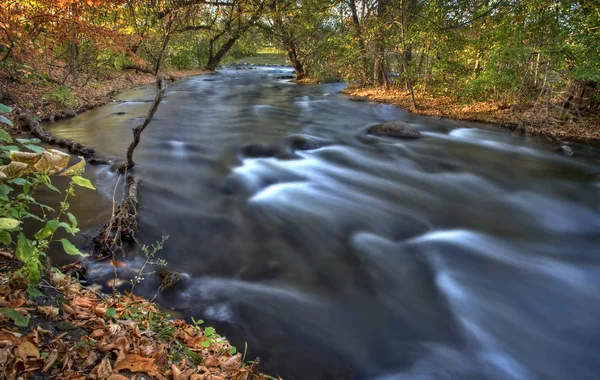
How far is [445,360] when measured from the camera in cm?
341

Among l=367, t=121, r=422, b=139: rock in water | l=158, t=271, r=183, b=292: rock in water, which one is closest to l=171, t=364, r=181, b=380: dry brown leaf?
l=158, t=271, r=183, b=292: rock in water

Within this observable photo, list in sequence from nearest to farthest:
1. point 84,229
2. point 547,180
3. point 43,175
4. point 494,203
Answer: point 43,175 → point 84,229 → point 494,203 → point 547,180

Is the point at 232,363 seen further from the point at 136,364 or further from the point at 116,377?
the point at 116,377

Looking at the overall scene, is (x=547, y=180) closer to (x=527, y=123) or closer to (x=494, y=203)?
(x=494, y=203)

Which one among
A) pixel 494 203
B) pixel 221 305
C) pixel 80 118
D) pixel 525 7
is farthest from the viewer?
pixel 80 118

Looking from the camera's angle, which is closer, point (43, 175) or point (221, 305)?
point (43, 175)

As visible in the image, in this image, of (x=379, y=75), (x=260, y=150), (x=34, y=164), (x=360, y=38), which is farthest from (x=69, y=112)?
(x=379, y=75)

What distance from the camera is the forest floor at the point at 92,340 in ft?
6.19

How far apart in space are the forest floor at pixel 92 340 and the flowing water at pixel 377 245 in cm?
58

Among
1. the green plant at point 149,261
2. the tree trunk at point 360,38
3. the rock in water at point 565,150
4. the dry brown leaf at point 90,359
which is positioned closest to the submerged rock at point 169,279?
the green plant at point 149,261

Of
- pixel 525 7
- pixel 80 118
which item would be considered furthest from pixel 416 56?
pixel 80 118

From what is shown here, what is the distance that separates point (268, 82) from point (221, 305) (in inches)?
860

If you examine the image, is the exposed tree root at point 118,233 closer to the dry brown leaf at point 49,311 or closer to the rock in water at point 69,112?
the dry brown leaf at point 49,311

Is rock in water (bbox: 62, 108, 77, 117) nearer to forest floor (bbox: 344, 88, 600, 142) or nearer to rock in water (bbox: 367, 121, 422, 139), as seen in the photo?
rock in water (bbox: 367, 121, 422, 139)
